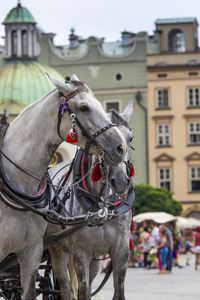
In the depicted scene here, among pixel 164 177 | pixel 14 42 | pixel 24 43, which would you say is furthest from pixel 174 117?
pixel 14 42

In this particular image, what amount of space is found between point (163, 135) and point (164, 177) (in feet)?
10.9

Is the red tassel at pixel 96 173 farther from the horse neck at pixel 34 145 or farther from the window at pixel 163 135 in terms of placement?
the window at pixel 163 135

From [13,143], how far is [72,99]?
0.72m

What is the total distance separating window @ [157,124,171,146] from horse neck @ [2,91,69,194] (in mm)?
57679

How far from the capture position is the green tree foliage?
5238 cm

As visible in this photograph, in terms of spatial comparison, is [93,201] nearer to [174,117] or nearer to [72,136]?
[72,136]

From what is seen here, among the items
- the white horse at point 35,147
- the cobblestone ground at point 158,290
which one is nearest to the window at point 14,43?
the cobblestone ground at point 158,290

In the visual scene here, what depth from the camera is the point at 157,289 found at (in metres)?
16.4

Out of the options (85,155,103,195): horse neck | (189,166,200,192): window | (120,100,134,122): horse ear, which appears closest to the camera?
(85,155,103,195): horse neck

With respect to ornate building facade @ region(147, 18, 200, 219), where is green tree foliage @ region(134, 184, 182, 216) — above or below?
below

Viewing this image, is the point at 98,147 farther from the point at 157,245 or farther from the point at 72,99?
the point at 157,245

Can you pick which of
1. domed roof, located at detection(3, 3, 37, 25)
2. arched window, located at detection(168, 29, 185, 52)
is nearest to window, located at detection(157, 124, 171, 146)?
arched window, located at detection(168, 29, 185, 52)

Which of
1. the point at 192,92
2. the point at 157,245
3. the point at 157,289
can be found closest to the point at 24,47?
the point at 192,92

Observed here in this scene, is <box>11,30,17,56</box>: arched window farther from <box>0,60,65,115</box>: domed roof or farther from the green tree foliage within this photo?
the green tree foliage
